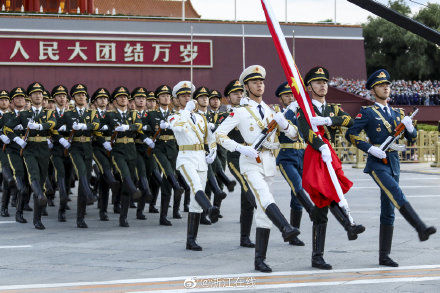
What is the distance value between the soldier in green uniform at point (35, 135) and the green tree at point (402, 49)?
44308 mm

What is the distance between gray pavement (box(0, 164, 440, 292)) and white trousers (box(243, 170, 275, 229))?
19.7 inches

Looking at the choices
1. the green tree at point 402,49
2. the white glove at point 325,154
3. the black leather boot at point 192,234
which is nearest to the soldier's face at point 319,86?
the white glove at point 325,154

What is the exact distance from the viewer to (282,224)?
25.3 feet

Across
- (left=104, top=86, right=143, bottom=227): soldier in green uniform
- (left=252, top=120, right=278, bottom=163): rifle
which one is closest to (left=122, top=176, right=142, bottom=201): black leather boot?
(left=104, top=86, right=143, bottom=227): soldier in green uniform

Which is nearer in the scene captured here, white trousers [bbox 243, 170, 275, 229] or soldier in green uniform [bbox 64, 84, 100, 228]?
white trousers [bbox 243, 170, 275, 229]

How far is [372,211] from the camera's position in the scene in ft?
44.1

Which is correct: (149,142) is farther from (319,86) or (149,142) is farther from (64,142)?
(319,86)

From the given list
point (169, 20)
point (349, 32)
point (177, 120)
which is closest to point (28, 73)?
point (169, 20)

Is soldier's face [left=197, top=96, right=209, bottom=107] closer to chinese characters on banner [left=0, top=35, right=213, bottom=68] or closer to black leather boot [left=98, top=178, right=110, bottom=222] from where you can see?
black leather boot [left=98, top=178, right=110, bottom=222]

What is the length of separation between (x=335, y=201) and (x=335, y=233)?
9.17ft

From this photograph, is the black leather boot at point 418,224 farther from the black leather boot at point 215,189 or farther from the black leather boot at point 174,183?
the black leather boot at point 174,183

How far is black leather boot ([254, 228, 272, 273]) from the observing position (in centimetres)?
783

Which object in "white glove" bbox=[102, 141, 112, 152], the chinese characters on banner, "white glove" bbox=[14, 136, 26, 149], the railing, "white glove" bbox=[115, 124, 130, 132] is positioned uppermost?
the chinese characters on banner

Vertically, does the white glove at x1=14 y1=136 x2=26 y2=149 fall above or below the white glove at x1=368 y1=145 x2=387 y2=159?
below
